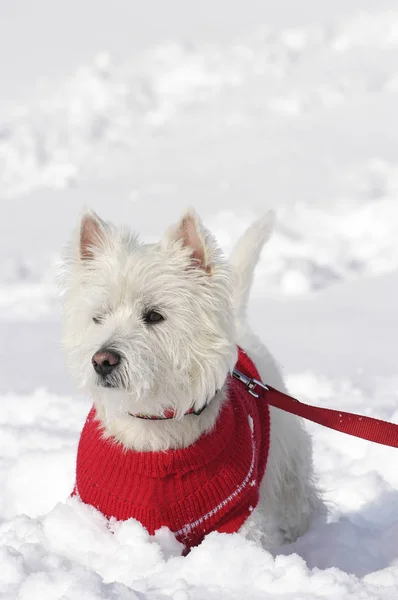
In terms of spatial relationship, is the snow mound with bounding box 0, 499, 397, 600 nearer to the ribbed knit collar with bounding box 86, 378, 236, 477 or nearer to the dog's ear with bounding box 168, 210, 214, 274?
the ribbed knit collar with bounding box 86, 378, 236, 477

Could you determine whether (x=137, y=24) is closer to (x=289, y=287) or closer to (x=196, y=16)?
(x=196, y=16)

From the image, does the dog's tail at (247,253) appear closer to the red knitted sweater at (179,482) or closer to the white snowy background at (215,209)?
the red knitted sweater at (179,482)

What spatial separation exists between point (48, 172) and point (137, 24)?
6624 mm

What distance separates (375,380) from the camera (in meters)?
5.01

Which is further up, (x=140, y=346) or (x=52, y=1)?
(x=52, y=1)

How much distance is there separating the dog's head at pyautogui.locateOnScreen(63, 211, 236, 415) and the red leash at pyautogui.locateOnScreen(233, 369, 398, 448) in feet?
1.18

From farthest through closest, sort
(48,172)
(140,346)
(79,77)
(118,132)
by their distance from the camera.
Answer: (79,77) → (118,132) → (48,172) → (140,346)

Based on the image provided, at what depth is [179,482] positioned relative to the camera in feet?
8.30

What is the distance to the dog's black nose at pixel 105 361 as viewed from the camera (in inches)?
92.0

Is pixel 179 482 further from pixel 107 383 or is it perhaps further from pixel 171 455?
pixel 107 383

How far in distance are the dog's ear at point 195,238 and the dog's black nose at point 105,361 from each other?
1.56 feet

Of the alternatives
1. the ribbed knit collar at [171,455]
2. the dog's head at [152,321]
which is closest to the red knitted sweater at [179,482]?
the ribbed knit collar at [171,455]

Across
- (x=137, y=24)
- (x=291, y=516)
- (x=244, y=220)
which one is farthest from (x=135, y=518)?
(x=137, y=24)

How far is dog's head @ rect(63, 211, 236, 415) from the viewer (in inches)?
94.4
